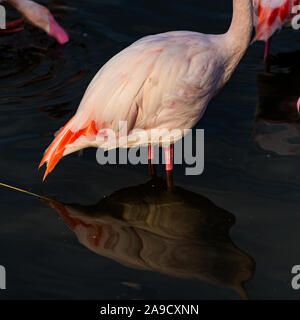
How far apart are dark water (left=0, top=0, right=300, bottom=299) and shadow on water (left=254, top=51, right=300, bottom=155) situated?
1 cm

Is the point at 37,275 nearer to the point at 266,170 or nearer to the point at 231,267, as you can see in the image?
the point at 231,267

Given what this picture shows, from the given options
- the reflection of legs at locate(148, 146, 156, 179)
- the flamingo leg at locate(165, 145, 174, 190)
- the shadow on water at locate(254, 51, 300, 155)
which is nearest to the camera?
the flamingo leg at locate(165, 145, 174, 190)

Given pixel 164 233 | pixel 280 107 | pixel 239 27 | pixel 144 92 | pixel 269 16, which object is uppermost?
pixel 239 27

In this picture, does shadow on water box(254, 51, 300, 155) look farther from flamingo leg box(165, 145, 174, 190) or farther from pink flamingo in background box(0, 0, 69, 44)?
pink flamingo in background box(0, 0, 69, 44)

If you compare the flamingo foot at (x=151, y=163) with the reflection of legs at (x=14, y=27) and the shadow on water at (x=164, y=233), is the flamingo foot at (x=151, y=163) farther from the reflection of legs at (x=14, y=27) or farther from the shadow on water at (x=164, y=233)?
the reflection of legs at (x=14, y=27)

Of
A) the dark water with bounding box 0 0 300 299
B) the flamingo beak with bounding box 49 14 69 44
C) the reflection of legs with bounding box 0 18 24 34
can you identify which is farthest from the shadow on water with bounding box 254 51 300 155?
the reflection of legs with bounding box 0 18 24 34

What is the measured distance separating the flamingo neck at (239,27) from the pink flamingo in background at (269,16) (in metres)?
1.69

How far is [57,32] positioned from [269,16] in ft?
6.03

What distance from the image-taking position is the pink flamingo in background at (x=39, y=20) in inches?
241

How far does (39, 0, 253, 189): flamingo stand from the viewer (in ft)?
A: 13.2

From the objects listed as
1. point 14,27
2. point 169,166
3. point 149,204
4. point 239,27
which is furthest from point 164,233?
point 14,27

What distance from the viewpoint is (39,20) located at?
6.18m

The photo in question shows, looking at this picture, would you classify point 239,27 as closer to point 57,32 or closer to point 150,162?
point 150,162
